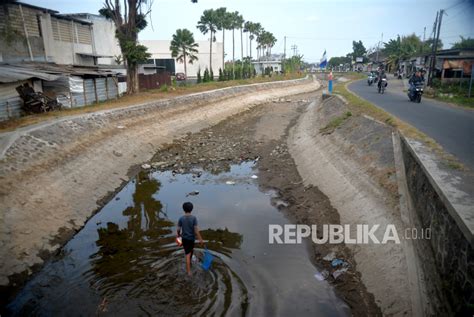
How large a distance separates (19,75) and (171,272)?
16536 millimetres

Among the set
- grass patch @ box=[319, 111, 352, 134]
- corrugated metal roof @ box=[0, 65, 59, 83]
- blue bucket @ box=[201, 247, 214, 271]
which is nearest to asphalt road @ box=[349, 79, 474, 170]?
grass patch @ box=[319, 111, 352, 134]

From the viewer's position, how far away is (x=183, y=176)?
1510cm

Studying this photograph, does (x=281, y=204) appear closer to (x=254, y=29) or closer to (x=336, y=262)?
(x=336, y=262)

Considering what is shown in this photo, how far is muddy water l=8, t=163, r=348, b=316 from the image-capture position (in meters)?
6.70

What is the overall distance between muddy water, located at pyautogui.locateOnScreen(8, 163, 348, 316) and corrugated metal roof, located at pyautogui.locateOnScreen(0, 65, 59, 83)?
35.7 feet

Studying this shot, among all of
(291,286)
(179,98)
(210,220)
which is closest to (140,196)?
(210,220)

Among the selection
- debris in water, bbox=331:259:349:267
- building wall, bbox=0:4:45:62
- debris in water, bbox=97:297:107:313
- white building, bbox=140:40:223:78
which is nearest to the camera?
debris in water, bbox=97:297:107:313

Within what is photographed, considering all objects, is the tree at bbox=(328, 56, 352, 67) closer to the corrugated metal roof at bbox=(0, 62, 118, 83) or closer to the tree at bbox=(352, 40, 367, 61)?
the tree at bbox=(352, 40, 367, 61)

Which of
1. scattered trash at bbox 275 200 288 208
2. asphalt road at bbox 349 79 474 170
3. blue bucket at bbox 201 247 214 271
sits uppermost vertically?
asphalt road at bbox 349 79 474 170

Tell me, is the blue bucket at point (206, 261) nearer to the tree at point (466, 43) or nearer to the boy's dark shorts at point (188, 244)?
the boy's dark shorts at point (188, 244)

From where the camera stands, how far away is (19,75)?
17.9m

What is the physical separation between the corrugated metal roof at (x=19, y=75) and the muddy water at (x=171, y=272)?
35.7 ft

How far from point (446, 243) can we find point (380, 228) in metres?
2.61

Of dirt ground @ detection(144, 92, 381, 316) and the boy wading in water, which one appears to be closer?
the boy wading in water
